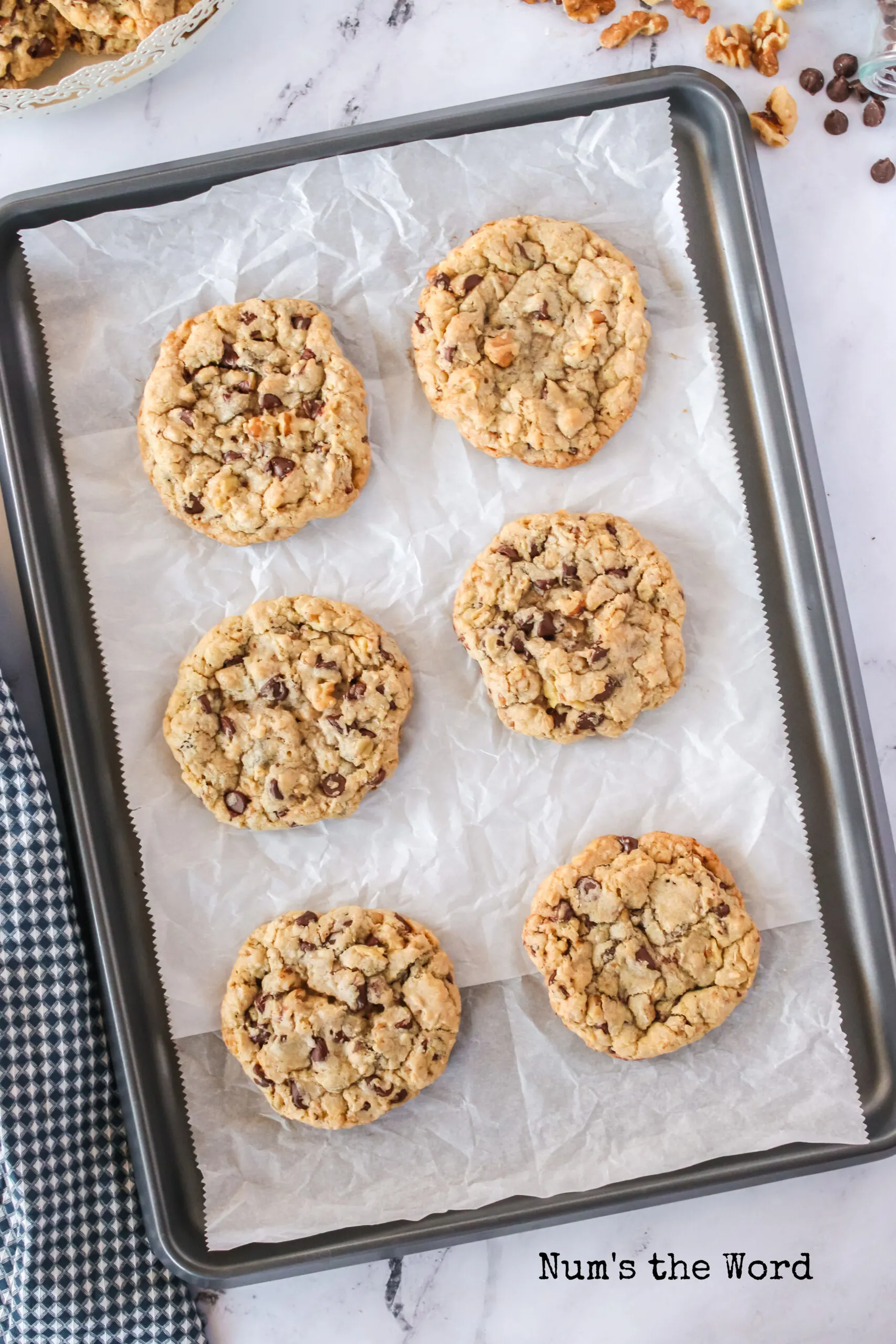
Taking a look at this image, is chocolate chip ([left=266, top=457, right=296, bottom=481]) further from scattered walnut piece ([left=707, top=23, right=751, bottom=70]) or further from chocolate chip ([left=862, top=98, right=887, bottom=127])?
chocolate chip ([left=862, top=98, right=887, bottom=127])

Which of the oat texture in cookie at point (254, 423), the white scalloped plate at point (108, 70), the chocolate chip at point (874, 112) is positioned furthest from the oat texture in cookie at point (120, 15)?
the chocolate chip at point (874, 112)

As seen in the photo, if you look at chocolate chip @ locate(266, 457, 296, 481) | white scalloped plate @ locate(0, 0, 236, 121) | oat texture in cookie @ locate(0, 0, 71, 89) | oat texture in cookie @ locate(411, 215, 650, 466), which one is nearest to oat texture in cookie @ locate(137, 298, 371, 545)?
chocolate chip @ locate(266, 457, 296, 481)

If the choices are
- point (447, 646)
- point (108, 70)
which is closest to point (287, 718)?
point (447, 646)

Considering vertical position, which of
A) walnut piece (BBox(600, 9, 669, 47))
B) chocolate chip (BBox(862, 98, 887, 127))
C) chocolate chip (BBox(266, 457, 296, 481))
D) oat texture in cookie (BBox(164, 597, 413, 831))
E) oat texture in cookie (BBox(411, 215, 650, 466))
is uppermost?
walnut piece (BBox(600, 9, 669, 47))

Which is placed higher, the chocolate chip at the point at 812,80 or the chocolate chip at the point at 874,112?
the chocolate chip at the point at 812,80

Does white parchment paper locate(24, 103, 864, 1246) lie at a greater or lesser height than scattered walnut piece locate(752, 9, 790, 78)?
lesser

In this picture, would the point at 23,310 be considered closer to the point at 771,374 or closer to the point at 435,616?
the point at 435,616

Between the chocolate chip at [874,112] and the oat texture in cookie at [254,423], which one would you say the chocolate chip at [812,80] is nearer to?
the chocolate chip at [874,112]
